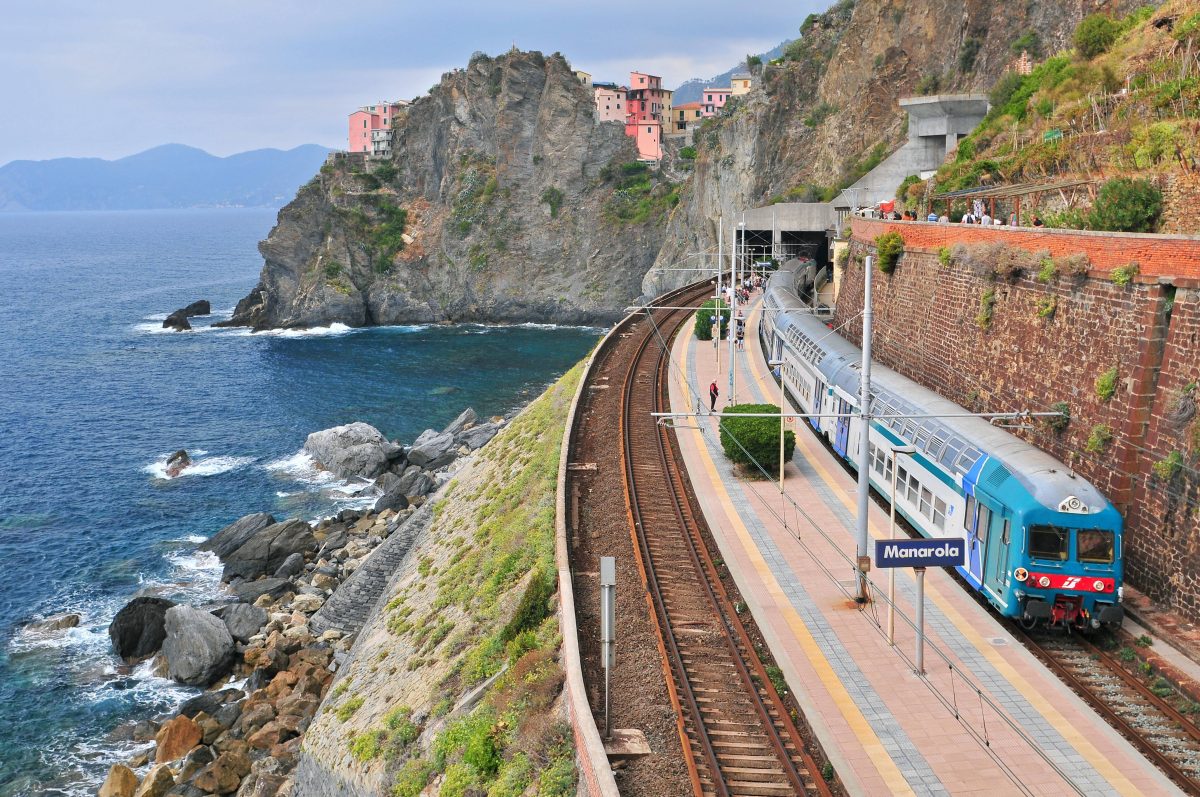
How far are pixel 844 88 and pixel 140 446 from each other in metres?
58.0

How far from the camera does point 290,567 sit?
40188mm

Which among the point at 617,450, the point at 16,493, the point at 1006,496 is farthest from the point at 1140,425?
the point at 16,493

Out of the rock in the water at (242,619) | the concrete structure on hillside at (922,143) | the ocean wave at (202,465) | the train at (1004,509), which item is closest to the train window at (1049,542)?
the train at (1004,509)

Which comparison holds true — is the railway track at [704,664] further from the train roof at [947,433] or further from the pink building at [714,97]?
→ the pink building at [714,97]

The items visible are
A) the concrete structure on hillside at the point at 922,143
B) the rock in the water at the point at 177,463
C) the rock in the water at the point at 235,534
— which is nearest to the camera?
the rock in the water at the point at 235,534

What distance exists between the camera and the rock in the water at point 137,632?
33625 mm

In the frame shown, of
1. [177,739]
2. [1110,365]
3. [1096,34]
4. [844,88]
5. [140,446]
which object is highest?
[844,88]

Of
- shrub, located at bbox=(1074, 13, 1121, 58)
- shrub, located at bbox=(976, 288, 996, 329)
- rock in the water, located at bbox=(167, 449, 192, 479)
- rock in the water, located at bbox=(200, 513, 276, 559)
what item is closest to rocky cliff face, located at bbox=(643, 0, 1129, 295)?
shrub, located at bbox=(1074, 13, 1121, 58)

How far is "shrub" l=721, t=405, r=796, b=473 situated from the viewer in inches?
1126

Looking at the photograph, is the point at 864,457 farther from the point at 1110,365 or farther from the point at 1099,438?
the point at 1110,365

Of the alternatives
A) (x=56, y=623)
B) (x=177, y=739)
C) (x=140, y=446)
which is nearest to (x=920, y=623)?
(x=177, y=739)

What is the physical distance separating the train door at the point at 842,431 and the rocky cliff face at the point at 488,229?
2981 inches

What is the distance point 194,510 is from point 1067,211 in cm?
4197

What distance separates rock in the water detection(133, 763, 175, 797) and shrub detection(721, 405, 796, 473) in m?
18.3
